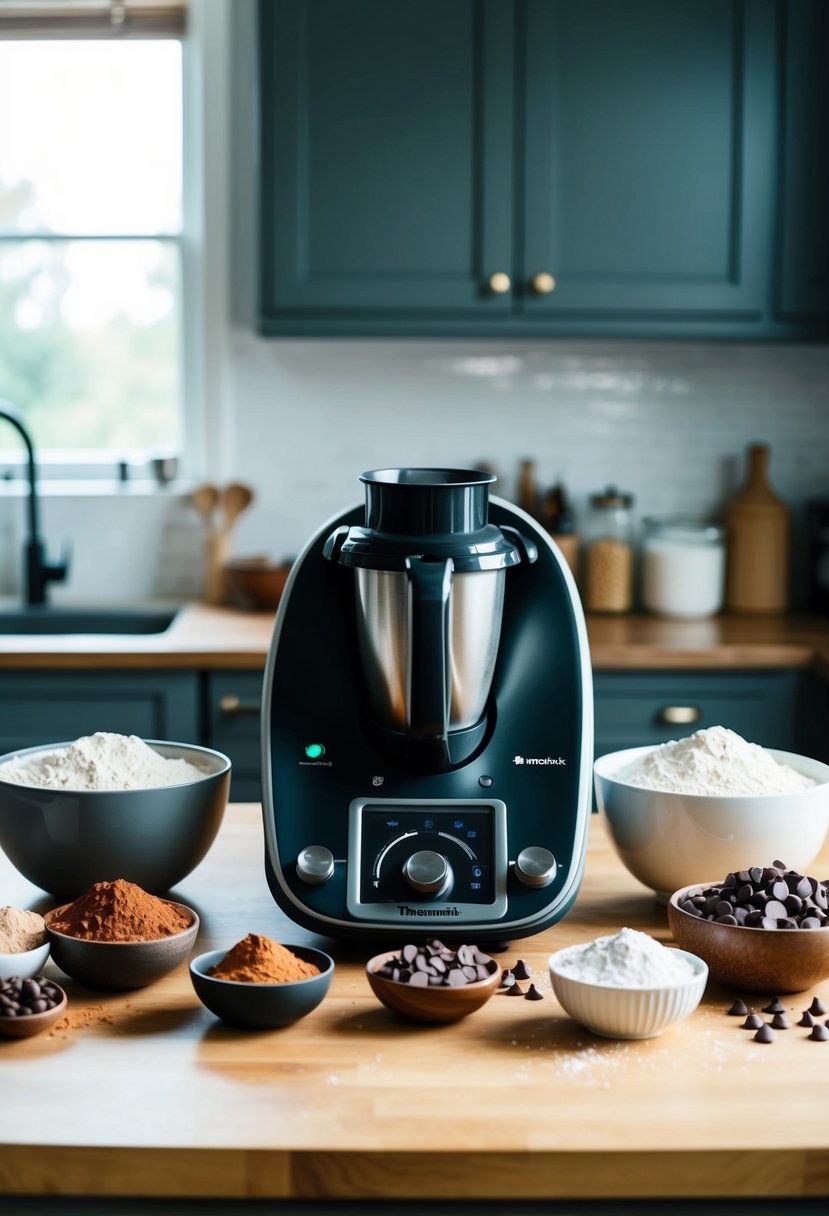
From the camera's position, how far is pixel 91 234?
3582 millimetres

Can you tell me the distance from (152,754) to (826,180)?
2.35 meters

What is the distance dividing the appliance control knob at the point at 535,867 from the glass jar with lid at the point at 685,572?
2088mm

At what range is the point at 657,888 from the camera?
1.44m

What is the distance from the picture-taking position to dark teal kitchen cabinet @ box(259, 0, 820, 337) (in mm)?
3010

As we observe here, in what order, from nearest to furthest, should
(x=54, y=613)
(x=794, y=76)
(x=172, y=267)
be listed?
(x=794, y=76)
(x=54, y=613)
(x=172, y=267)

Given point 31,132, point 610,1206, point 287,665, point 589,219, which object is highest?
point 31,132

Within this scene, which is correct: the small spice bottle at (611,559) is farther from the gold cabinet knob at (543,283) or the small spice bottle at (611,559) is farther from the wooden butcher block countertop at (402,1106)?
the wooden butcher block countertop at (402,1106)

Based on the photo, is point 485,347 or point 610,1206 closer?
point 610,1206

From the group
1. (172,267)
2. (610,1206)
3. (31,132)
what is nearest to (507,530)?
(610,1206)

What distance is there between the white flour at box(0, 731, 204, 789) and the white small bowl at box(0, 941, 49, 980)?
0.70 feet

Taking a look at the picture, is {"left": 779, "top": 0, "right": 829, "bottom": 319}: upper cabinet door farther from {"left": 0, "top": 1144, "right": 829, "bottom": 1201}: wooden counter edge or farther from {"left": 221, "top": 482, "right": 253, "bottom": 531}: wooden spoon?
{"left": 0, "top": 1144, "right": 829, "bottom": 1201}: wooden counter edge

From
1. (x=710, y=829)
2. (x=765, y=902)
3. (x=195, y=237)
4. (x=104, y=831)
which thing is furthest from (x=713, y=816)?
(x=195, y=237)

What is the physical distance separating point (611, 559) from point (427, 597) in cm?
219

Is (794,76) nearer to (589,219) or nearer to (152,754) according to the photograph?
(589,219)
